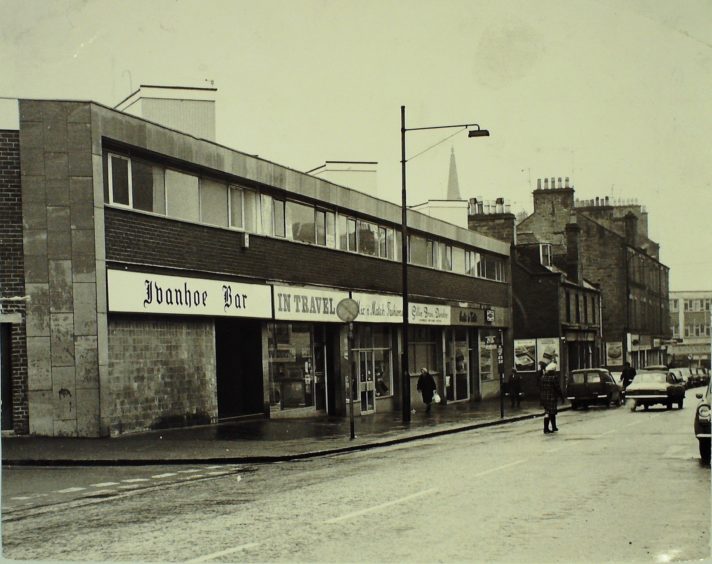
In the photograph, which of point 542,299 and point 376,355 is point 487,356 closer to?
point 542,299

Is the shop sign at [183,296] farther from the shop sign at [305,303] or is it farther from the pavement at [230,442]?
the pavement at [230,442]

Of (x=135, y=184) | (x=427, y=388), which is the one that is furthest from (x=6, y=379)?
(x=427, y=388)

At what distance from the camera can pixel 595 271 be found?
237ft

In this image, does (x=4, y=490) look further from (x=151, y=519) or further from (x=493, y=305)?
(x=493, y=305)

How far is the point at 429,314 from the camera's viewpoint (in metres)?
43.2

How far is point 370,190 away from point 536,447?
2140 cm

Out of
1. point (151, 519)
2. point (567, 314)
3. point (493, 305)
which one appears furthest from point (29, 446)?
point (567, 314)

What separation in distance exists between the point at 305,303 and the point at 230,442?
1054cm

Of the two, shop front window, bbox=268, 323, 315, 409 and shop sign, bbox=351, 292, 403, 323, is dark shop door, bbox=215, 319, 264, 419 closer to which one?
shop front window, bbox=268, 323, 315, 409

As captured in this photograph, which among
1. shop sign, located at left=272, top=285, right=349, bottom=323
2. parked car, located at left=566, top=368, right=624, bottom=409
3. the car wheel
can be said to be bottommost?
parked car, located at left=566, top=368, right=624, bottom=409

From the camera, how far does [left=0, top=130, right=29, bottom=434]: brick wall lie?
21.6 m

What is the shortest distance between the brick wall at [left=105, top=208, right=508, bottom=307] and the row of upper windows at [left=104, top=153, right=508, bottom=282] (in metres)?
0.34

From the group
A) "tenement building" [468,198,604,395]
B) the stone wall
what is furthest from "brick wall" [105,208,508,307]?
"tenement building" [468,198,604,395]

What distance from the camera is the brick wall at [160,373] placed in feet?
74.3
